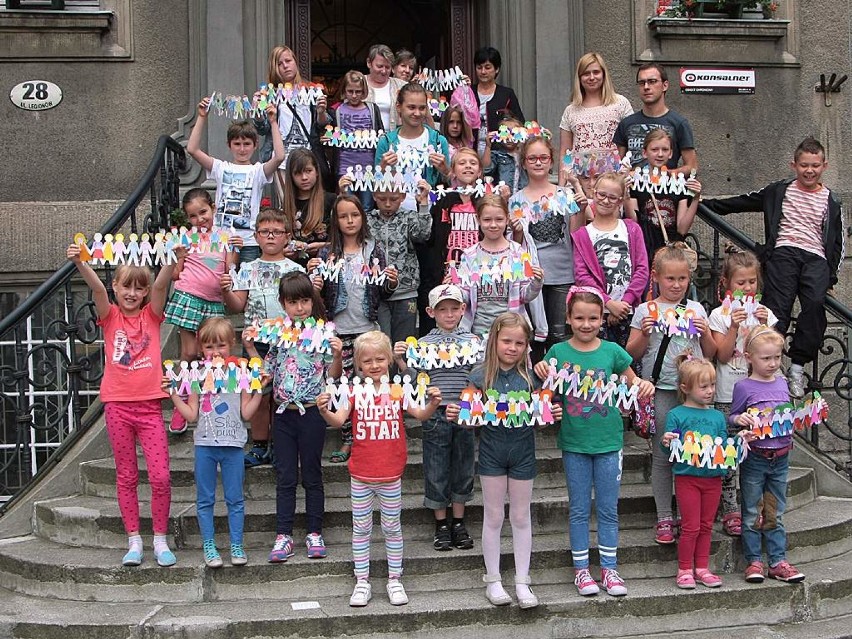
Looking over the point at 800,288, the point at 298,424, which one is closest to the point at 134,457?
the point at 298,424

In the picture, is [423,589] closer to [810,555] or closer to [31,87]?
[810,555]

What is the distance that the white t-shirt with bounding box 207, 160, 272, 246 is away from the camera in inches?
290

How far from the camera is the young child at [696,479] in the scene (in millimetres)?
5680

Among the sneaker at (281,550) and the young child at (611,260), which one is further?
→ the young child at (611,260)

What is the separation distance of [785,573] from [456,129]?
12.3 feet

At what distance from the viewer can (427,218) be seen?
6902 millimetres

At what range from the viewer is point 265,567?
568 cm

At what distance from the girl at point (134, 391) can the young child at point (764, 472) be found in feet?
10.0

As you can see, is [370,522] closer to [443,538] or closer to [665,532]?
[443,538]

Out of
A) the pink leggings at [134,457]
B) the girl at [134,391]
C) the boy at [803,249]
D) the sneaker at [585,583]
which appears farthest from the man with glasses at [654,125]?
the pink leggings at [134,457]

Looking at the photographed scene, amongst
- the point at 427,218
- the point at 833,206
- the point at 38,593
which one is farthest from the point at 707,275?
the point at 38,593

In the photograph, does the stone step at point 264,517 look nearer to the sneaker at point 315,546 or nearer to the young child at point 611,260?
the sneaker at point 315,546

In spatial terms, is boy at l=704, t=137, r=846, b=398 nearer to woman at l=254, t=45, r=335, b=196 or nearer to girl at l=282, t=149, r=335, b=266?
girl at l=282, t=149, r=335, b=266

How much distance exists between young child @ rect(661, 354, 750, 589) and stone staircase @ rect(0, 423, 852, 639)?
0.45ft
